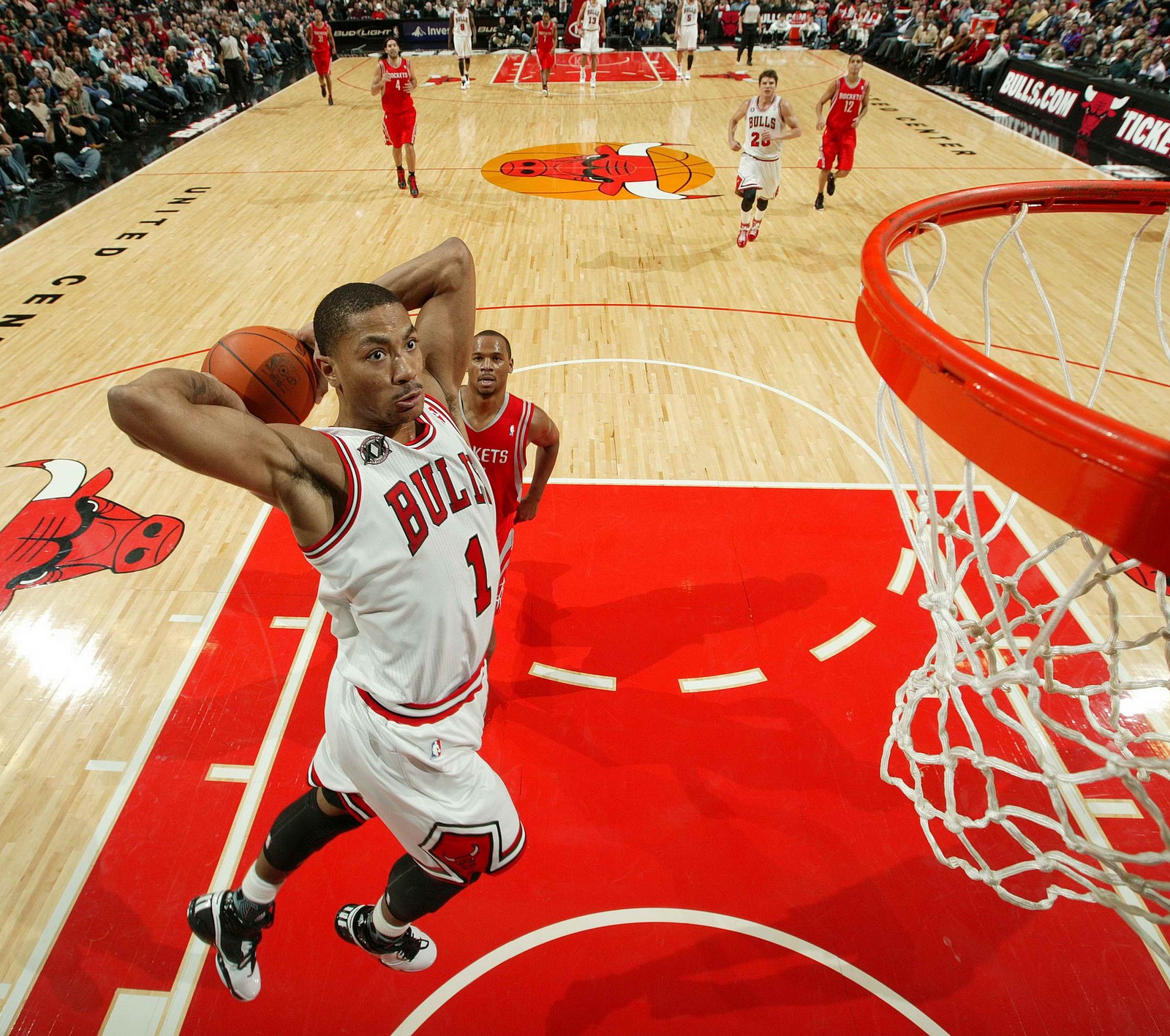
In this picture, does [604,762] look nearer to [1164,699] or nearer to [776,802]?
[776,802]

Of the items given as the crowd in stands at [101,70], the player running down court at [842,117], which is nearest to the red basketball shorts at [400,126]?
the crowd in stands at [101,70]

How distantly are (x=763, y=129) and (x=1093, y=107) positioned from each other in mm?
8699

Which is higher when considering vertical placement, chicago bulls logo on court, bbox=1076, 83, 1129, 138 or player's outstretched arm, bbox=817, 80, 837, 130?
player's outstretched arm, bbox=817, 80, 837, 130

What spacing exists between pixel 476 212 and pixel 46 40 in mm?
8609

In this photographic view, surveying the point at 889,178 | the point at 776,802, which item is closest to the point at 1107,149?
the point at 889,178

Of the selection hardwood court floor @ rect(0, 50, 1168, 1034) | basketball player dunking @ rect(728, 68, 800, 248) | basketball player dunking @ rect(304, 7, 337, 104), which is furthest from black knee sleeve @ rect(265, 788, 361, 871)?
basketball player dunking @ rect(304, 7, 337, 104)

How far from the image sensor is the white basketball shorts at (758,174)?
25.1 ft

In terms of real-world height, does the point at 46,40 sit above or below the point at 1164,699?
above

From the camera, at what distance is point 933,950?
250 cm

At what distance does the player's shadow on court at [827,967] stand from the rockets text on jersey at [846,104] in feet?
27.1

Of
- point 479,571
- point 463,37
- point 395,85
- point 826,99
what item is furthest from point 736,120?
point 463,37

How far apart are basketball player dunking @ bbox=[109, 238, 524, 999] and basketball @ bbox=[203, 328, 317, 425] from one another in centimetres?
10

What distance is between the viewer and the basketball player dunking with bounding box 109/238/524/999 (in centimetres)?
159

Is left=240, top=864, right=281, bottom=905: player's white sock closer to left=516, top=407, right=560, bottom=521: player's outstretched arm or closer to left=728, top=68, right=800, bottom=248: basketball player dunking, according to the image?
left=516, top=407, right=560, bottom=521: player's outstretched arm
